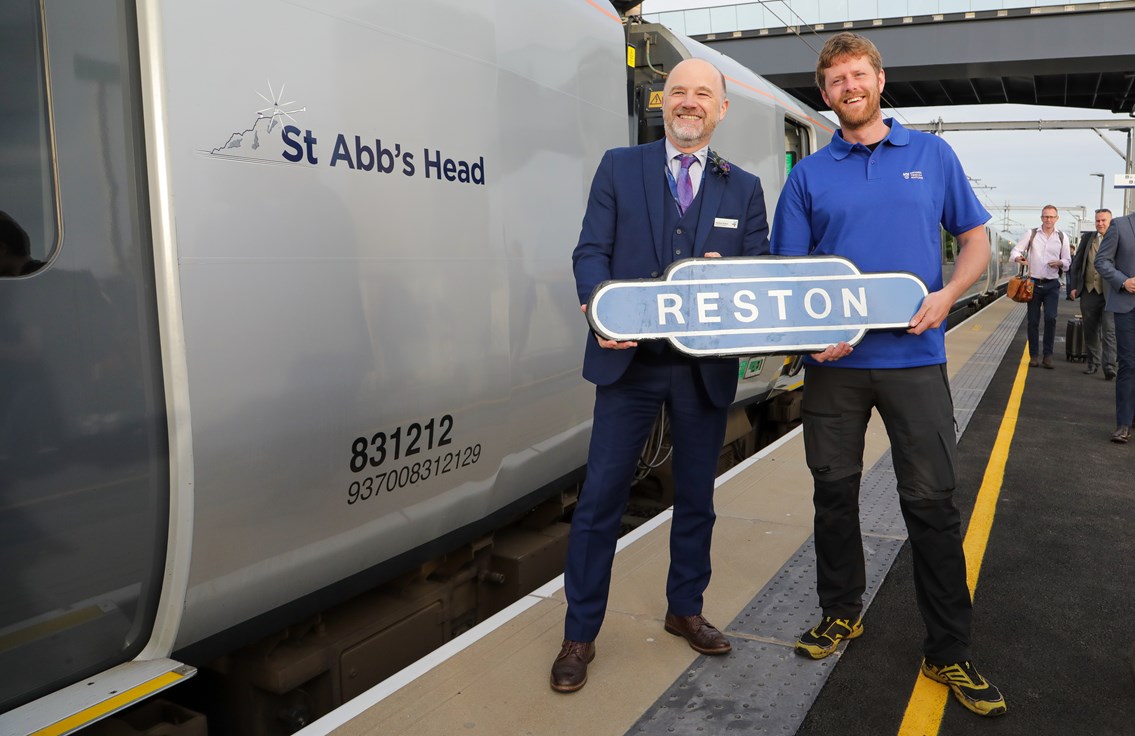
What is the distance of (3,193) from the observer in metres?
2.02

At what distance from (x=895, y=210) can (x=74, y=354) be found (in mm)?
2305

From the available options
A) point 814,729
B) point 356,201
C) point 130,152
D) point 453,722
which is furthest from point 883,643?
point 130,152

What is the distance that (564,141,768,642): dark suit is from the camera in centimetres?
291

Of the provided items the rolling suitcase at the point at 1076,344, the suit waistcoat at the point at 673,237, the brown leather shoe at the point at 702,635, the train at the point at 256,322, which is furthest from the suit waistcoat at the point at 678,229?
the rolling suitcase at the point at 1076,344

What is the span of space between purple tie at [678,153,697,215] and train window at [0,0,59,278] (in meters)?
1.75

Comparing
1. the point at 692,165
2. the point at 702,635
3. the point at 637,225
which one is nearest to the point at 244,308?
the point at 637,225

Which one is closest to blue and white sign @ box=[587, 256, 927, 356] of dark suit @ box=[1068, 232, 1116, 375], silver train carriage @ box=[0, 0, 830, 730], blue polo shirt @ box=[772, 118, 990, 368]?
blue polo shirt @ box=[772, 118, 990, 368]

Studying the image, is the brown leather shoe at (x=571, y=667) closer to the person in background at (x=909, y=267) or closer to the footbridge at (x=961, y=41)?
the person in background at (x=909, y=267)

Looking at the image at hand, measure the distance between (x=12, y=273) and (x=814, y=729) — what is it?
2.42 meters

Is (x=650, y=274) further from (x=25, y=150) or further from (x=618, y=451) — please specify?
(x=25, y=150)

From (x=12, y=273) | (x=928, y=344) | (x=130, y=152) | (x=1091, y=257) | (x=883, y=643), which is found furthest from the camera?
(x=1091, y=257)

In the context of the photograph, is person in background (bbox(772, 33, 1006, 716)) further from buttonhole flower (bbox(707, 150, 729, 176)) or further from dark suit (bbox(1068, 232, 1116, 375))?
dark suit (bbox(1068, 232, 1116, 375))

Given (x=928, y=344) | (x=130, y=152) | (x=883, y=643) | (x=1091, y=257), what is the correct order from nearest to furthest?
(x=130, y=152) → (x=928, y=344) → (x=883, y=643) → (x=1091, y=257)

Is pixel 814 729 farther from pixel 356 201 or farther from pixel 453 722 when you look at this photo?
pixel 356 201
